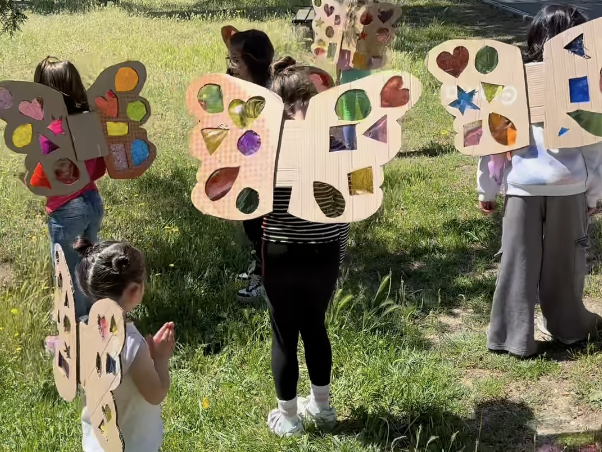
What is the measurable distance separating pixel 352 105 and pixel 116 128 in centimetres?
105

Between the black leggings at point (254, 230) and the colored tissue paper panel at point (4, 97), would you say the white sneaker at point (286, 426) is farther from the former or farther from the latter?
the colored tissue paper panel at point (4, 97)

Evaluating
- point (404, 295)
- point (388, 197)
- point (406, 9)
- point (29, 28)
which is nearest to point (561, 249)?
point (404, 295)

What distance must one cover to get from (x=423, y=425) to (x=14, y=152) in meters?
1.89

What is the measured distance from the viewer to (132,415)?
6.39ft

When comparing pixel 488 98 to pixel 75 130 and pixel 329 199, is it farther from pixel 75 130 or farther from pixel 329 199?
pixel 75 130


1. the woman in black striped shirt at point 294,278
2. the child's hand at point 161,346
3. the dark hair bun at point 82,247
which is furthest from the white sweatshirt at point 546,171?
the dark hair bun at point 82,247

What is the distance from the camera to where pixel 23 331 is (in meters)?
3.33

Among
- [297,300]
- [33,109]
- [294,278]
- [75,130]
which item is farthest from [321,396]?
[33,109]

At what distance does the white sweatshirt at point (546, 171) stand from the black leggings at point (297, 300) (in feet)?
3.40

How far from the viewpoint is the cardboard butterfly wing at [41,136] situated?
2.49 meters

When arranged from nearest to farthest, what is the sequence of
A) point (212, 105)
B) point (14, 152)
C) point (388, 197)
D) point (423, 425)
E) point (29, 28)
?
point (212, 105) → point (14, 152) → point (423, 425) → point (388, 197) → point (29, 28)

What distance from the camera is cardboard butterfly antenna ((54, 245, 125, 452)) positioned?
5.40ft

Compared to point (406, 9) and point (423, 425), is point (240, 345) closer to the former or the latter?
point (423, 425)

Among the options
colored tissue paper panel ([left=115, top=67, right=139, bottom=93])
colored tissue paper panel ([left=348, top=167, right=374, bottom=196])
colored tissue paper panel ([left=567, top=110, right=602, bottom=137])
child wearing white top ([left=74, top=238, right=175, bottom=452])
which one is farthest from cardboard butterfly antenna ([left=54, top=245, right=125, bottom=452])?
colored tissue paper panel ([left=567, top=110, right=602, bottom=137])
